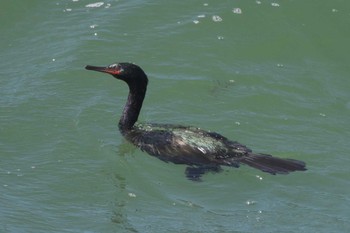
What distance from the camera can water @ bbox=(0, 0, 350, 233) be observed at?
935 centimetres

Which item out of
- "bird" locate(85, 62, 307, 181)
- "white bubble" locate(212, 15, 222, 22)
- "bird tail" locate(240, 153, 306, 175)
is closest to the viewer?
"bird tail" locate(240, 153, 306, 175)

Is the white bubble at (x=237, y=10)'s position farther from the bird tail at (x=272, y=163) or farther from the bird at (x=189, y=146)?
the bird tail at (x=272, y=163)

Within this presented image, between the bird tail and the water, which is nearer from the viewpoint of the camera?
the water

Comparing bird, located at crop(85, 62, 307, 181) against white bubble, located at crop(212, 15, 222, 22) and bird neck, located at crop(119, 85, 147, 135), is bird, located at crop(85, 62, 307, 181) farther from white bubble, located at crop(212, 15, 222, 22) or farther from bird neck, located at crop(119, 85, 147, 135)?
white bubble, located at crop(212, 15, 222, 22)

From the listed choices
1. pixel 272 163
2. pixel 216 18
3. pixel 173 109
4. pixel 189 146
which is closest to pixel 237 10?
pixel 216 18

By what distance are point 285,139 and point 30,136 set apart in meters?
3.02

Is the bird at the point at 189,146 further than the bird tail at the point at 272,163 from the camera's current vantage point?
Yes

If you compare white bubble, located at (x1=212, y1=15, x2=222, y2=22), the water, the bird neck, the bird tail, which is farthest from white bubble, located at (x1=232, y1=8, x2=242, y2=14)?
the bird tail

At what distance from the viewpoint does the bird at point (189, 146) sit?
10203 millimetres

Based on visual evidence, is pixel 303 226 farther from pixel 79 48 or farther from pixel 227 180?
pixel 79 48

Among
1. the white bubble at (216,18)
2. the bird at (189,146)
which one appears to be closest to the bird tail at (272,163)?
the bird at (189,146)

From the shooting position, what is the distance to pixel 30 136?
11039 millimetres

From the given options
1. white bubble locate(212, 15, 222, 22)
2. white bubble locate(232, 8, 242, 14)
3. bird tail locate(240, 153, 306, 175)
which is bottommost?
bird tail locate(240, 153, 306, 175)

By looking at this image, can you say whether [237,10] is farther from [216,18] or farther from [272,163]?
[272,163]
